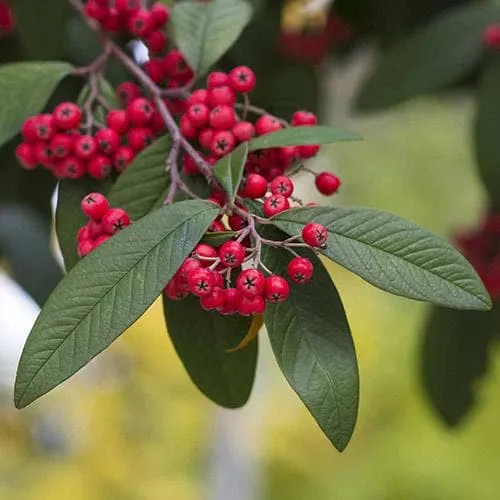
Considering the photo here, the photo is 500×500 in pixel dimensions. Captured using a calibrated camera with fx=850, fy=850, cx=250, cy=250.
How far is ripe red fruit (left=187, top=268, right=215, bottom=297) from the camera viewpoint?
1.21 ft

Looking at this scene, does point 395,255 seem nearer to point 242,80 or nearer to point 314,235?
point 314,235

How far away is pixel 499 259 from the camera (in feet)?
2.40

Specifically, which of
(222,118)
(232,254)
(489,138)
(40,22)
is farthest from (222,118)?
(489,138)

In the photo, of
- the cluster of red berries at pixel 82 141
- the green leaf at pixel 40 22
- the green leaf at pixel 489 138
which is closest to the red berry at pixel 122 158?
the cluster of red berries at pixel 82 141

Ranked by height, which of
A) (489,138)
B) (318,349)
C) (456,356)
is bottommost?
(456,356)

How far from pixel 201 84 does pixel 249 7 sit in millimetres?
59

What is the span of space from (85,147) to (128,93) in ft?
0.23

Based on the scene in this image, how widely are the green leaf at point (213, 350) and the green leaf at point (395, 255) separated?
9cm

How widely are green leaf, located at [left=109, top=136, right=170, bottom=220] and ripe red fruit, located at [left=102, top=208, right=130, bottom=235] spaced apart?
4 centimetres

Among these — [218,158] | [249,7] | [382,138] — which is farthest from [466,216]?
[218,158]

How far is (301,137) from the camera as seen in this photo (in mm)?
423

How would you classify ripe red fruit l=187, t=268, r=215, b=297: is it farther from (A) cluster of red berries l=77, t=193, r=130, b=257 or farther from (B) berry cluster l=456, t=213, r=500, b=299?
(B) berry cluster l=456, t=213, r=500, b=299

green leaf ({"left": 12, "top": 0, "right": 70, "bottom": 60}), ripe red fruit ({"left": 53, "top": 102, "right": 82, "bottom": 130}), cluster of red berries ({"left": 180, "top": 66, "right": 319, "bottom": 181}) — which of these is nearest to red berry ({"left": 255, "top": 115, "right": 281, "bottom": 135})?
cluster of red berries ({"left": 180, "top": 66, "right": 319, "bottom": 181})

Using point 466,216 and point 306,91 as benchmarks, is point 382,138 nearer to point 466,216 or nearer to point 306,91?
point 466,216
